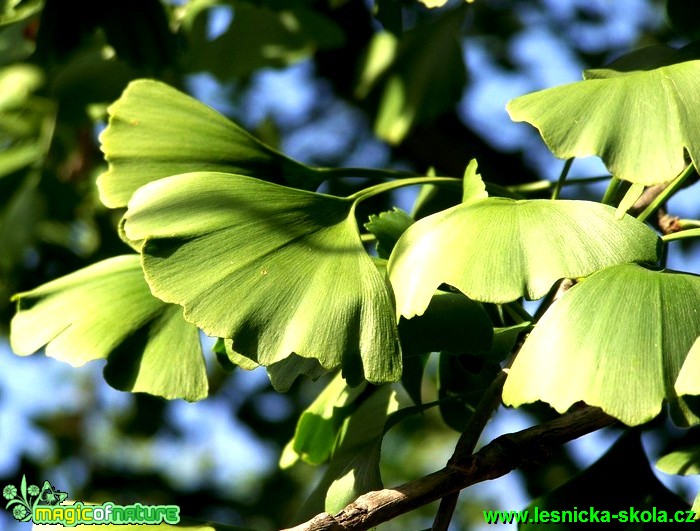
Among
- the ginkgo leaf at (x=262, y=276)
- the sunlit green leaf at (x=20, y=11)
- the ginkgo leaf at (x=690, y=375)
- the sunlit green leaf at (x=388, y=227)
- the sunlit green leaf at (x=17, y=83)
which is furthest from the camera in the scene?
the sunlit green leaf at (x=17, y=83)

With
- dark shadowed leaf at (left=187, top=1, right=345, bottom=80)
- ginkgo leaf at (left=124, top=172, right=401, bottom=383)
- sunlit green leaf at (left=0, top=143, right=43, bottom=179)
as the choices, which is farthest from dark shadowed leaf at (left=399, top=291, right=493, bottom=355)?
sunlit green leaf at (left=0, top=143, right=43, bottom=179)

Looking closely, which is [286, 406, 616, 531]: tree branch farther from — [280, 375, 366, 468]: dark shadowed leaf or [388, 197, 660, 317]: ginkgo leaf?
[280, 375, 366, 468]: dark shadowed leaf

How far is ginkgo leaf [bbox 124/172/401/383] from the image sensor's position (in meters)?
0.76

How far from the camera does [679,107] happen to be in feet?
2.40

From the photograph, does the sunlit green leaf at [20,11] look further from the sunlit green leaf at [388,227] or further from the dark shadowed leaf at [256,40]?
the sunlit green leaf at [388,227]

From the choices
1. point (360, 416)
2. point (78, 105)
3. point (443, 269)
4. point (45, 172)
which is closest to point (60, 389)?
point (45, 172)

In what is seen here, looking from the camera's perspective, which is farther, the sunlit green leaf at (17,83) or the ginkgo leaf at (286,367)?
the sunlit green leaf at (17,83)

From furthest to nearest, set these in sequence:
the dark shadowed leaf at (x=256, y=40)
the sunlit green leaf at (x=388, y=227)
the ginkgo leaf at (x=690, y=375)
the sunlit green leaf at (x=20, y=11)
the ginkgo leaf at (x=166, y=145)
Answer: the dark shadowed leaf at (x=256, y=40), the sunlit green leaf at (x=20, y=11), the ginkgo leaf at (x=166, y=145), the sunlit green leaf at (x=388, y=227), the ginkgo leaf at (x=690, y=375)

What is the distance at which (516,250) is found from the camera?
2.40 ft

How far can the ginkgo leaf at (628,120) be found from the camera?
0.71 meters

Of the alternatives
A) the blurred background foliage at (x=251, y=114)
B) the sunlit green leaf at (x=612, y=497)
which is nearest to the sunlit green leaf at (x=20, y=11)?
the blurred background foliage at (x=251, y=114)

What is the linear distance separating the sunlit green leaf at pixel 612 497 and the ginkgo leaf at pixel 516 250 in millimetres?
404

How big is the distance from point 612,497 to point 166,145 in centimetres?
62

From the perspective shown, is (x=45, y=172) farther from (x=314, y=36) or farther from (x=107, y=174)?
(x=107, y=174)
